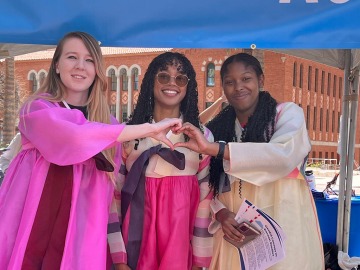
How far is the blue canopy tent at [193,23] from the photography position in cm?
247

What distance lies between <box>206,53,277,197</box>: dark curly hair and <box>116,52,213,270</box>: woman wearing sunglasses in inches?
2.7

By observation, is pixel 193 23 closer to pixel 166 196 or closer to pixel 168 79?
pixel 168 79

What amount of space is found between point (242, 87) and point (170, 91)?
1.43ft

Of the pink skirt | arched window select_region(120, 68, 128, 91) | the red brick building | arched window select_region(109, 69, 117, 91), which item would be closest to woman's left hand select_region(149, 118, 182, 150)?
the pink skirt

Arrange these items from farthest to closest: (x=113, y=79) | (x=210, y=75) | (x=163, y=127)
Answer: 1. (x=113, y=79)
2. (x=210, y=75)
3. (x=163, y=127)

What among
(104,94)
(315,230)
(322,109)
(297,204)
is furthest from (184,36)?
(322,109)

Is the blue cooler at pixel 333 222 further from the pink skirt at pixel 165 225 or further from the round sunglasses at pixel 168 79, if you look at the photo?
the round sunglasses at pixel 168 79

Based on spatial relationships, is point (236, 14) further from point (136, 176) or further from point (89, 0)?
point (136, 176)

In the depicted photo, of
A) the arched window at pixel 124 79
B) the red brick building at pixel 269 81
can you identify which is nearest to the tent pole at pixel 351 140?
the red brick building at pixel 269 81

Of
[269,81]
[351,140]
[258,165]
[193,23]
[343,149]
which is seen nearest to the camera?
[258,165]

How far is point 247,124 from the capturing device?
9.07ft

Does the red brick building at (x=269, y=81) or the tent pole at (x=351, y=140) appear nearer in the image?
the tent pole at (x=351, y=140)

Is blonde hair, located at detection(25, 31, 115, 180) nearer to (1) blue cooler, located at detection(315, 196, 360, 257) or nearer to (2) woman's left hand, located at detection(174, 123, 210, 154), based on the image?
(2) woman's left hand, located at detection(174, 123, 210, 154)

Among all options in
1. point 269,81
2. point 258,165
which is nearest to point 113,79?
point 269,81
